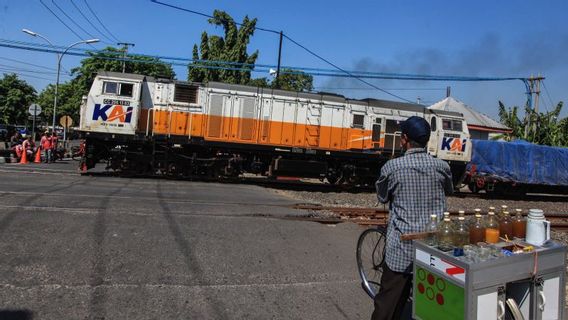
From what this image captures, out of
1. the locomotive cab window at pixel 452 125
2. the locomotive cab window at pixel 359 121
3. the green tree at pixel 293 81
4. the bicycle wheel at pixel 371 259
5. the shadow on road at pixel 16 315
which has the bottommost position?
the shadow on road at pixel 16 315

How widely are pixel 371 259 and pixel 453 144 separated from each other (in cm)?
1687

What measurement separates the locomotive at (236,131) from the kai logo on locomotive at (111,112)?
1.4 inches

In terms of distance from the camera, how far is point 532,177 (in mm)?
22625

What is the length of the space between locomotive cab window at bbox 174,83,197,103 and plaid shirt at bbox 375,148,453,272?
49.1 ft

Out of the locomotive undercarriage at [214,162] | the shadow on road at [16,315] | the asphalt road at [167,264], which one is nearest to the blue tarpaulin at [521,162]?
the locomotive undercarriage at [214,162]

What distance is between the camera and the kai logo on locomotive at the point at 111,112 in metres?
17.3

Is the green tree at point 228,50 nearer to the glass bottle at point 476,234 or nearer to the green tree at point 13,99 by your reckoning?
the glass bottle at point 476,234

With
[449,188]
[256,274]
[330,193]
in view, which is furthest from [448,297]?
[330,193]

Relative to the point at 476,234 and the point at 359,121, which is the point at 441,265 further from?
the point at 359,121

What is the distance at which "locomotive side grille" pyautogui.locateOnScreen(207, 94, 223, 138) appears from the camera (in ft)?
59.4

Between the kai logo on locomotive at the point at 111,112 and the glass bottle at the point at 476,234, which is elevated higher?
the kai logo on locomotive at the point at 111,112

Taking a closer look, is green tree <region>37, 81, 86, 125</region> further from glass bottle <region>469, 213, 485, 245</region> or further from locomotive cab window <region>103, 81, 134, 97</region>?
glass bottle <region>469, 213, 485, 245</region>

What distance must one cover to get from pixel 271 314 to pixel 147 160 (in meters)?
14.0

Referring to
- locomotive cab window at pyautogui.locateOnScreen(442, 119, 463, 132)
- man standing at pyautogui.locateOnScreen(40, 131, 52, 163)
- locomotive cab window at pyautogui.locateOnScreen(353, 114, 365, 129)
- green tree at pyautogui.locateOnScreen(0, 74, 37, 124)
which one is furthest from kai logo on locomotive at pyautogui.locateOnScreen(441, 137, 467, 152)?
green tree at pyautogui.locateOnScreen(0, 74, 37, 124)
